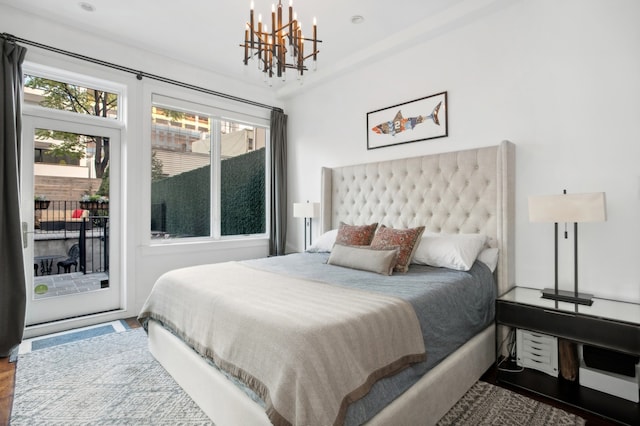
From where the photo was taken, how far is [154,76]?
3709 millimetres

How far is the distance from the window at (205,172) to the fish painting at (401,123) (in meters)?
1.93

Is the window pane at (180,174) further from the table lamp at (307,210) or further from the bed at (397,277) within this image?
the bed at (397,277)

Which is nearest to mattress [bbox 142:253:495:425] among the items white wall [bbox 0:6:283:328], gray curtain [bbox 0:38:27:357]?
white wall [bbox 0:6:283:328]

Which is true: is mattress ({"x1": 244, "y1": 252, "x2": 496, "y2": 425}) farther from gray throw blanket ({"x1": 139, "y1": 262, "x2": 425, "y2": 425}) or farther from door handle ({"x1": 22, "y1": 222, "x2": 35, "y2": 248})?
door handle ({"x1": 22, "y1": 222, "x2": 35, "y2": 248})

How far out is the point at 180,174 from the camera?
414 centimetres

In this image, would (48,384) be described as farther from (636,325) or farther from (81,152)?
(636,325)

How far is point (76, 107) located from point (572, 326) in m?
4.64

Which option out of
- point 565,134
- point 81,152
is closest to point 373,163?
point 565,134

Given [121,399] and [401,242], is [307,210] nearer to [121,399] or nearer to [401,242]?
[401,242]

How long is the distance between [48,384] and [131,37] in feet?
10.6

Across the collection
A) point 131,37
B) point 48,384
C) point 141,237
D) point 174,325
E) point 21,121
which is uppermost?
point 131,37

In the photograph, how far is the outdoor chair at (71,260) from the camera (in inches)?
132

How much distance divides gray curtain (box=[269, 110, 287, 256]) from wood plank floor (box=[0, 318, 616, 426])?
9.40 feet

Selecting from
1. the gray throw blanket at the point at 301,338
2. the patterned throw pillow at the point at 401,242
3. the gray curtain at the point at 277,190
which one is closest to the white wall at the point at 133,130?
the gray curtain at the point at 277,190
